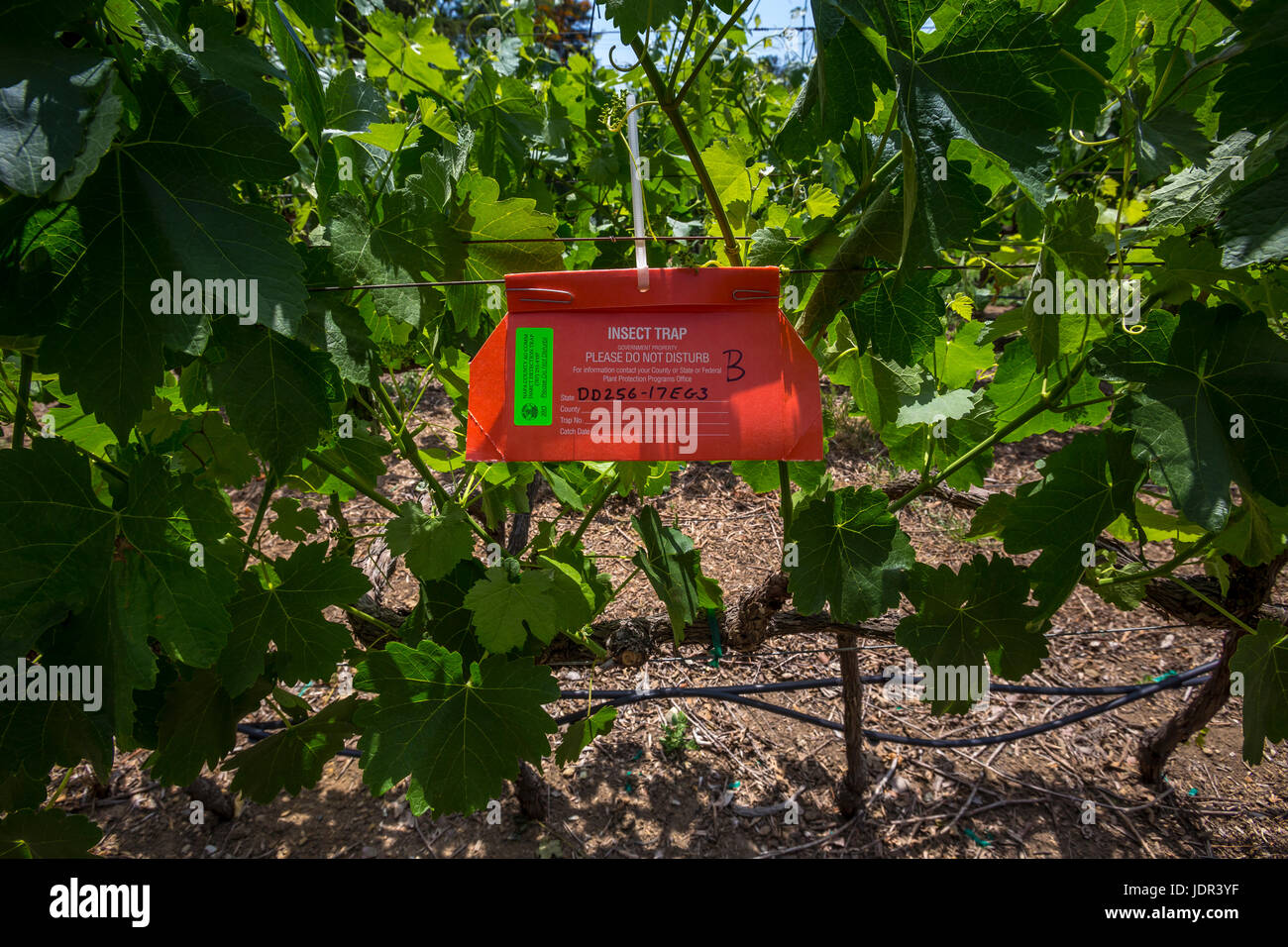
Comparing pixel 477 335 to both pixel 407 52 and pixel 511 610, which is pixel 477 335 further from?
pixel 407 52

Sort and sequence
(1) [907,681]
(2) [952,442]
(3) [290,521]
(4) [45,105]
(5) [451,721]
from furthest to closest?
(1) [907,681] → (3) [290,521] → (2) [952,442] → (5) [451,721] → (4) [45,105]

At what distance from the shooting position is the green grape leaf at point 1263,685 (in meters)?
1.18

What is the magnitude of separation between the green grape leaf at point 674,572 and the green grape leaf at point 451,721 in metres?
0.25

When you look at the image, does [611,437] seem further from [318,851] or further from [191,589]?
[318,851]

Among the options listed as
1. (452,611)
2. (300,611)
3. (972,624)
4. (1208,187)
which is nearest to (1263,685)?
(972,624)

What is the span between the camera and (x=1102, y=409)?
135 cm

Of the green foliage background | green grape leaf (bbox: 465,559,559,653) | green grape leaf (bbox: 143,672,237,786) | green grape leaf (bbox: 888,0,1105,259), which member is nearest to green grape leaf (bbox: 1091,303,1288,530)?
the green foliage background

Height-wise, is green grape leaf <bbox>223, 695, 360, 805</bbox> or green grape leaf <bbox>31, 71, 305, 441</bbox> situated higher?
green grape leaf <bbox>31, 71, 305, 441</bbox>

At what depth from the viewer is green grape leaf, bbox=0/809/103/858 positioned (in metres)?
→ 1.05

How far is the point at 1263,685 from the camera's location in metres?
1.19

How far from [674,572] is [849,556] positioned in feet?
1.10

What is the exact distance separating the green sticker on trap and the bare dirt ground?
48.8 inches

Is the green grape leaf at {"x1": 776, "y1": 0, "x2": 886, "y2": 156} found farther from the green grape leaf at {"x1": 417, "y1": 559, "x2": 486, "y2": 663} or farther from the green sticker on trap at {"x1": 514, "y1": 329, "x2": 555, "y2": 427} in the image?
the green grape leaf at {"x1": 417, "y1": 559, "x2": 486, "y2": 663}

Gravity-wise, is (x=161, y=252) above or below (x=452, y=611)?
above
